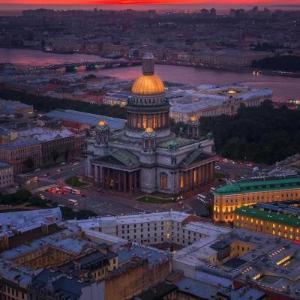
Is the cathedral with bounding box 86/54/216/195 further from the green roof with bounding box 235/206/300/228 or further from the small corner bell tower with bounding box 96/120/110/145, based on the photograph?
the green roof with bounding box 235/206/300/228

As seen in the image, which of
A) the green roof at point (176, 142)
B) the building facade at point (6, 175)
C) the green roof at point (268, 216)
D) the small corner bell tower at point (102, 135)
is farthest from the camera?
the small corner bell tower at point (102, 135)

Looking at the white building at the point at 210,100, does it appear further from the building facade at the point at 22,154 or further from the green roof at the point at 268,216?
the green roof at the point at 268,216

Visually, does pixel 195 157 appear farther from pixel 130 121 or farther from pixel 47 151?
pixel 47 151

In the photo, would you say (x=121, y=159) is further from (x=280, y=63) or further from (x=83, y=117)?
(x=280, y=63)

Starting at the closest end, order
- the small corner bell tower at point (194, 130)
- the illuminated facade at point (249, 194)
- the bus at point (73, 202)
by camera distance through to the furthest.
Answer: the illuminated facade at point (249, 194) < the bus at point (73, 202) < the small corner bell tower at point (194, 130)

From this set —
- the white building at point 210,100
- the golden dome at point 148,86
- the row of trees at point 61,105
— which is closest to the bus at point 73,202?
Result: the golden dome at point 148,86

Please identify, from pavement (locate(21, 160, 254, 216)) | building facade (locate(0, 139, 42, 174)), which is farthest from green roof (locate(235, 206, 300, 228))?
building facade (locate(0, 139, 42, 174))
